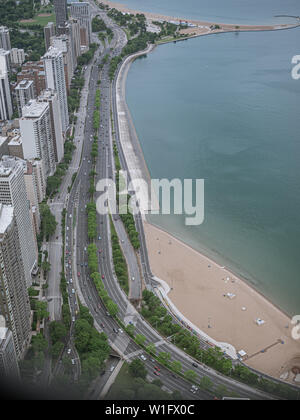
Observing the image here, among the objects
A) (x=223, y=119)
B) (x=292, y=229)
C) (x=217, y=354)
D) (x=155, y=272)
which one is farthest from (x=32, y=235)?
(x=223, y=119)

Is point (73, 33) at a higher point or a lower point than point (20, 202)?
higher

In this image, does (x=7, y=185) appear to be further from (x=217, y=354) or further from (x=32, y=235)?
(x=217, y=354)

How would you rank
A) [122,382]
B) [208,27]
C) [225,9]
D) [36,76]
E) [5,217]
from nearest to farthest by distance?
[5,217]
[122,382]
[36,76]
[208,27]
[225,9]

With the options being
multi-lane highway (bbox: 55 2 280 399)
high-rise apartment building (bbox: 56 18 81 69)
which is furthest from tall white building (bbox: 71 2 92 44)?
multi-lane highway (bbox: 55 2 280 399)

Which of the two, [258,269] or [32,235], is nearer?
[32,235]

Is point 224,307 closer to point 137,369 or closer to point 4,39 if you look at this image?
point 137,369

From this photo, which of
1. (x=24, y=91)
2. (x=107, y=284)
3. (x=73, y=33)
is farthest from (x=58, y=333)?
(x=73, y=33)

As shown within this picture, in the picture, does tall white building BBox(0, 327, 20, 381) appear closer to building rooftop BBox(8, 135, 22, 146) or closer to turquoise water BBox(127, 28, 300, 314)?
turquoise water BBox(127, 28, 300, 314)
